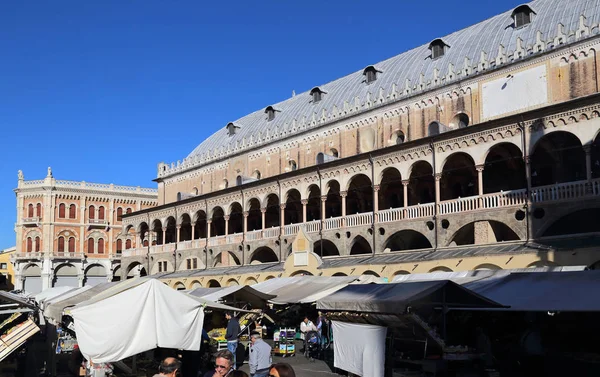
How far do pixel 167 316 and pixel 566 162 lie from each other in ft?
73.3

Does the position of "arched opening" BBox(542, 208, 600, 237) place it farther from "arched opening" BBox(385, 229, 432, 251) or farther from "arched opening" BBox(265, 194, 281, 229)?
"arched opening" BBox(265, 194, 281, 229)

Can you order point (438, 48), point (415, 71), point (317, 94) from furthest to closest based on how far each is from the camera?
point (317, 94) < point (415, 71) < point (438, 48)

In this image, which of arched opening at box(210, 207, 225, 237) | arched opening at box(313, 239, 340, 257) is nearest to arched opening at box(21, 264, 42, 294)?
arched opening at box(210, 207, 225, 237)

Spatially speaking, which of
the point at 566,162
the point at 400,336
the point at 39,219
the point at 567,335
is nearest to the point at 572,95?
the point at 566,162

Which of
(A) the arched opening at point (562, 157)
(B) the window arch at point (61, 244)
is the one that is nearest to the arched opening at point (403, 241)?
(A) the arched opening at point (562, 157)

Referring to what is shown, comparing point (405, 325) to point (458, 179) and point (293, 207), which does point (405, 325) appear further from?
point (293, 207)

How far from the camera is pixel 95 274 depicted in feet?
249

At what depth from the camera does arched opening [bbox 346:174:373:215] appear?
1470 inches

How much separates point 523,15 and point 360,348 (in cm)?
2590

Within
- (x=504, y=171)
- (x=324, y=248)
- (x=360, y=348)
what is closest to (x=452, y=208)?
(x=504, y=171)

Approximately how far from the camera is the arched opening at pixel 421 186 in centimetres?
3494

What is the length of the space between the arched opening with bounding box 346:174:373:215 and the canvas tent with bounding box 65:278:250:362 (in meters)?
23.6

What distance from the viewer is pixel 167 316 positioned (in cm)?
1311

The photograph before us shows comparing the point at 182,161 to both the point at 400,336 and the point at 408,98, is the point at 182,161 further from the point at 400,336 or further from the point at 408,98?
the point at 400,336
